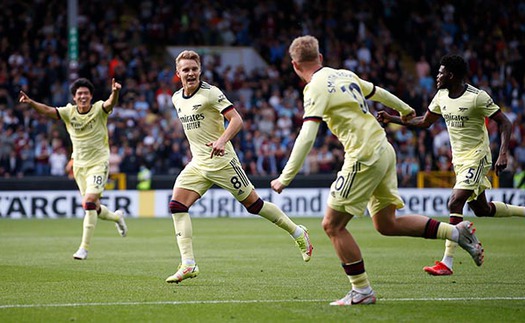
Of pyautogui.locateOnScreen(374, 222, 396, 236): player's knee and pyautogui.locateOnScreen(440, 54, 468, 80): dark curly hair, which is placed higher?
pyautogui.locateOnScreen(440, 54, 468, 80): dark curly hair

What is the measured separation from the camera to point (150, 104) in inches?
1200

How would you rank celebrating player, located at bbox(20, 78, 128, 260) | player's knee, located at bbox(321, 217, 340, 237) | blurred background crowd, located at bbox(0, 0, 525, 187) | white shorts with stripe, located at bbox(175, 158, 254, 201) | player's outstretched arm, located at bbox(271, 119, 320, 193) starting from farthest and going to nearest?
blurred background crowd, located at bbox(0, 0, 525, 187), celebrating player, located at bbox(20, 78, 128, 260), white shorts with stripe, located at bbox(175, 158, 254, 201), player's knee, located at bbox(321, 217, 340, 237), player's outstretched arm, located at bbox(271, 119, 320, 193)

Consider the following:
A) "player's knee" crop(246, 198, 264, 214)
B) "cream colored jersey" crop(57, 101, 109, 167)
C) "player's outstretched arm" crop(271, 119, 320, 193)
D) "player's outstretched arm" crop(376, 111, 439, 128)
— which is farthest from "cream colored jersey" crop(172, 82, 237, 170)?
"cream colored jersey" crop(57, 101, 109, 167)

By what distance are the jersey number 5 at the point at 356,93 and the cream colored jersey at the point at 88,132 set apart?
22.4 ft

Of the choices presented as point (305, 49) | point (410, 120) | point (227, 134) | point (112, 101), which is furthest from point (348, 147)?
point (112, 101)

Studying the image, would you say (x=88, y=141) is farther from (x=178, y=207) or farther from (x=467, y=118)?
(x=467, y=118)

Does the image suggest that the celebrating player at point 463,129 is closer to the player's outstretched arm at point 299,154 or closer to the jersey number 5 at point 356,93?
the jersey number 5 at point 356,93

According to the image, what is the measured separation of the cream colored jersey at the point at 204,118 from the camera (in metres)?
10.9

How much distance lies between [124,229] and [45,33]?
55.6ft

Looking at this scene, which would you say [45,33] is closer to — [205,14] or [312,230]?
[205,14]

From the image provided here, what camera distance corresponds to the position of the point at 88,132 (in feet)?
48.2

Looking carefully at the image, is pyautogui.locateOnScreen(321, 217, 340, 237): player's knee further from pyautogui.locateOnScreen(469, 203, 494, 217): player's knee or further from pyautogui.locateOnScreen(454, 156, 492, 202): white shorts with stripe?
pyautogui.locateOnScreen(469, 203, 494, 217): player's knee

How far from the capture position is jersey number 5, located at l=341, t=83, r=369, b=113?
8391mm

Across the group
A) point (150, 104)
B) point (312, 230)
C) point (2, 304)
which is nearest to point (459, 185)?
point (2, 304)
